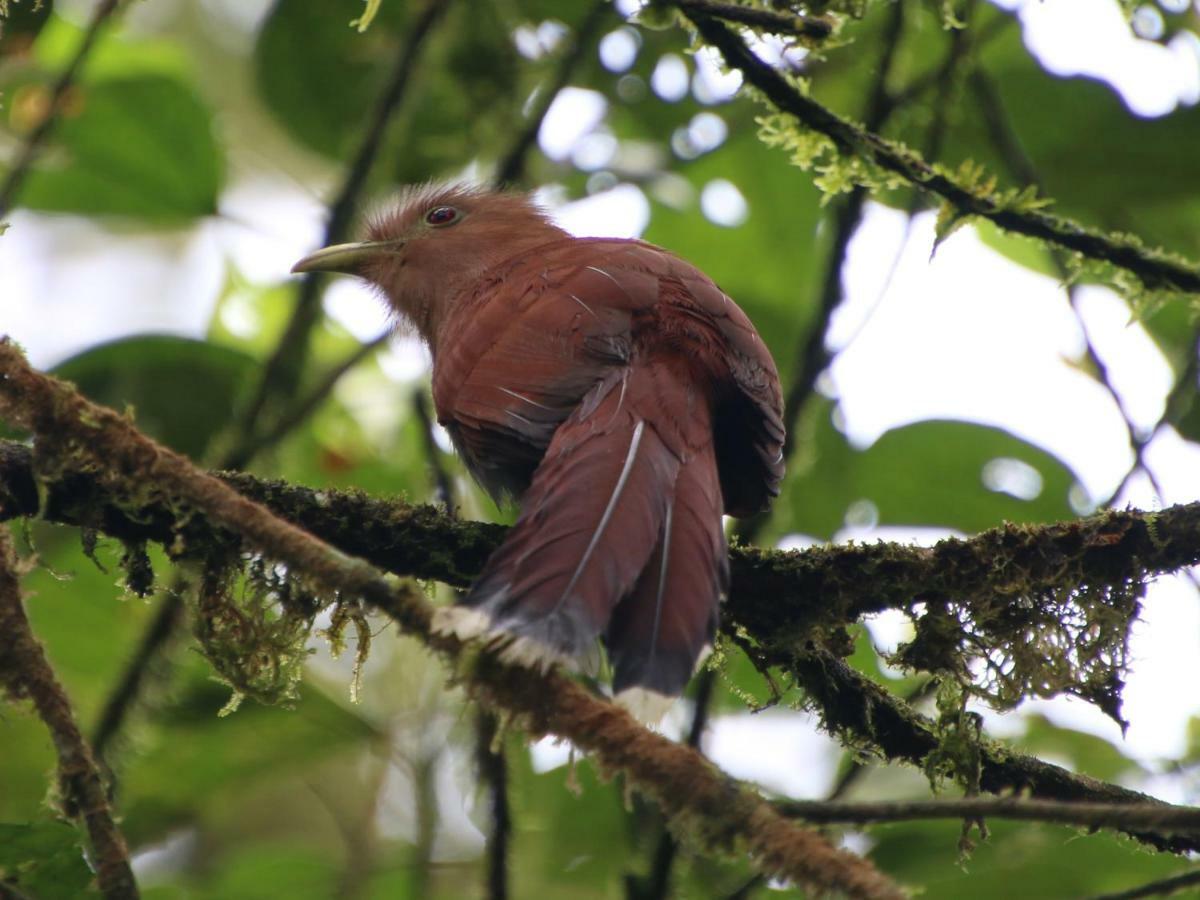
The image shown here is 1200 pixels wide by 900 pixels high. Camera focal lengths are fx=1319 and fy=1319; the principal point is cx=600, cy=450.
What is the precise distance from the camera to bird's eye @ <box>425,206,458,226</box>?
150 inches

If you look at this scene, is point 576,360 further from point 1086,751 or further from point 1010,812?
point 1086,751

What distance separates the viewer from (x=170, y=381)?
364 centimetres

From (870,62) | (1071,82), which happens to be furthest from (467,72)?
(1071,82)

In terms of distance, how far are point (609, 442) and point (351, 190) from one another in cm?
169

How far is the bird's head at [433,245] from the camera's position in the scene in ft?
11.9

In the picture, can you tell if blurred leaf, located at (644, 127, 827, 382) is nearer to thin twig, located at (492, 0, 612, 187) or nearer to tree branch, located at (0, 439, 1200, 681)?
thin twig, located at (492, 0, 612, 187)

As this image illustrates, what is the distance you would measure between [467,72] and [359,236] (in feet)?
2.14

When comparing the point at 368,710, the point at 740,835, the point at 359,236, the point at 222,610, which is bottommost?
the point at 740,835

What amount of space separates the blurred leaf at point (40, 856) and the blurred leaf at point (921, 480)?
211 cm

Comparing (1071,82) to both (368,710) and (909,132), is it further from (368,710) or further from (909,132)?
(368,710)

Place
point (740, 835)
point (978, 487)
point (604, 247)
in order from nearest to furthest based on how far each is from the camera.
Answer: point (740, 835) → point (604, 247) → point (978, 487)

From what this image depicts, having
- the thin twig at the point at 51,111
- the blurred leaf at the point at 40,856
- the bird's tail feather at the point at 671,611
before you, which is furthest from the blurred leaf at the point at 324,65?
the blurred leaf at the point at 40,856

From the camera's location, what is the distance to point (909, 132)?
3.92 m

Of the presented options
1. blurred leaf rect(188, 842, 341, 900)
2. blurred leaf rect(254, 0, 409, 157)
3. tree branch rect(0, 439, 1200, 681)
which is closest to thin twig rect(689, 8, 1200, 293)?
tree branch rect(0, 439, 1200, 681)
